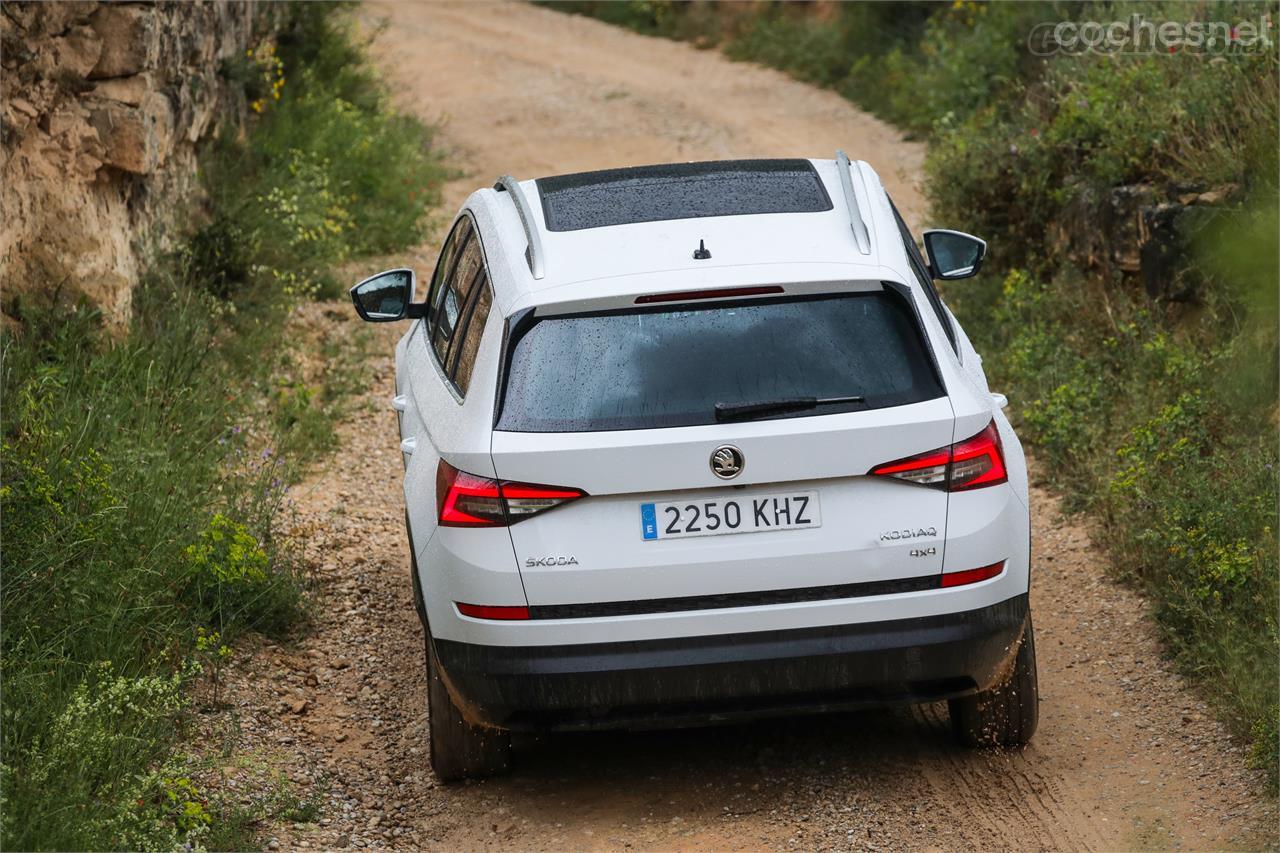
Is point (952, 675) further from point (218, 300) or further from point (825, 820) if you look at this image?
point (218, 300)

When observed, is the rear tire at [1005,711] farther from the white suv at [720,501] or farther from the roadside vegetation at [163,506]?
the roadside vegetation at [163,506]

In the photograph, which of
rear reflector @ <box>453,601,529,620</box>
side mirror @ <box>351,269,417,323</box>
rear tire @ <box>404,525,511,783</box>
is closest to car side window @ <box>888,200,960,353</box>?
rear reflector @ <box>453,601,529,620</box>

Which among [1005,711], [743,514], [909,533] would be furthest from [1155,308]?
[743,514]

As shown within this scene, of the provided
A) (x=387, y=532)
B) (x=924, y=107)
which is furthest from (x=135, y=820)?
(x=924, y=107)

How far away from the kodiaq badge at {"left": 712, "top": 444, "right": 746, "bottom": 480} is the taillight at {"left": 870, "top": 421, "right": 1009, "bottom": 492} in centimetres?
39

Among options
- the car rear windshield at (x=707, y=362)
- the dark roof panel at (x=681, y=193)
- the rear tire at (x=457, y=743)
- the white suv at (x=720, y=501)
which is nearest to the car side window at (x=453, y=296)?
the dark roof panel at (x=681, y=193)

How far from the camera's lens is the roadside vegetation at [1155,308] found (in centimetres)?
582

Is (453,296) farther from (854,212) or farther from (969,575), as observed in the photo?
(969,575)

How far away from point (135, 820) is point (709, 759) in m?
1.97

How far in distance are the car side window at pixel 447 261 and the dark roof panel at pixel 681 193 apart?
0.50 meters

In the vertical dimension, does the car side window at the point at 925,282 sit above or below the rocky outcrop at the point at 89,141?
above

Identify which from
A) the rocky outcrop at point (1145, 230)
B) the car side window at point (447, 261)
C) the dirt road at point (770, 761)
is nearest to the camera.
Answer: the dirt road at point (770, 761)

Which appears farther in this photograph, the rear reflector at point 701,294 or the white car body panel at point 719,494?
the rear reflector at point 701,294

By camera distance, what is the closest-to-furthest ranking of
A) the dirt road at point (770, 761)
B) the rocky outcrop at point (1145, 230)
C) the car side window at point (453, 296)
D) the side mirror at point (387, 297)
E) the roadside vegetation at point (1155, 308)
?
the dirt road at point (770, 761) → the car side window at point (453, 296) → the roadside vegetation at point (1155, 308) → the side mirror at point (387, 297) → the rocky outcrop at point (1145, 230)
